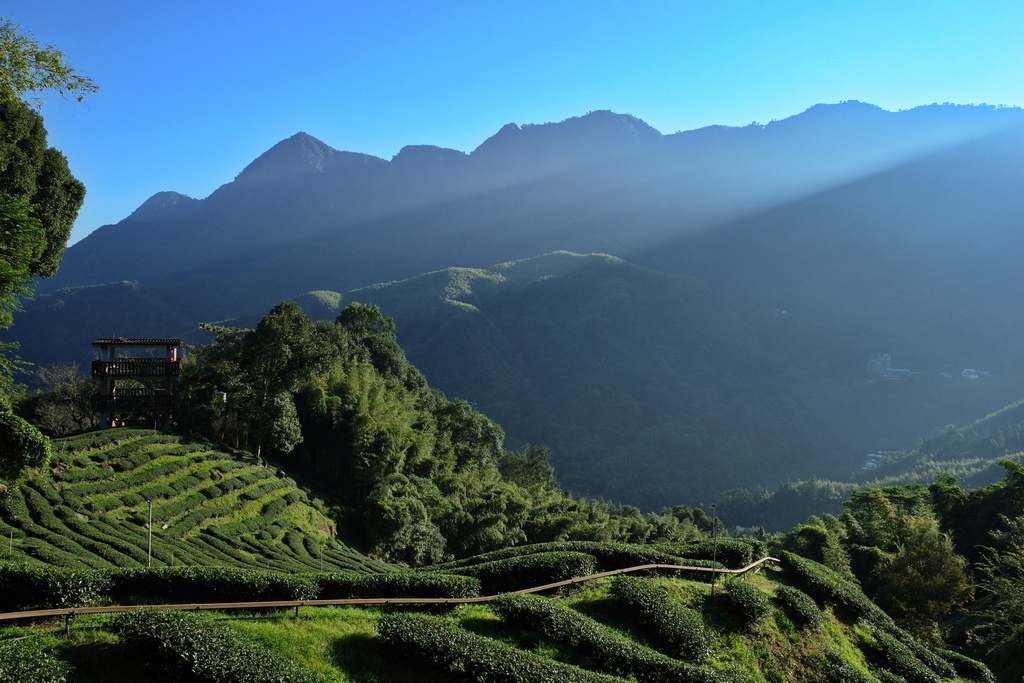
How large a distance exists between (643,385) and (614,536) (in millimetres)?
112887

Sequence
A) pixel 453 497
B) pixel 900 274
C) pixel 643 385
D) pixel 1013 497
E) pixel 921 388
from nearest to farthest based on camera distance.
Answer: pixel 1013 497 < pixel 453 497 < pixel 921 388 < pixel 643 385 < pixel 900 274

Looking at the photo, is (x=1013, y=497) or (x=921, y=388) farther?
(x=921, y=388)

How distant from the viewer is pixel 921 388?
138 metres

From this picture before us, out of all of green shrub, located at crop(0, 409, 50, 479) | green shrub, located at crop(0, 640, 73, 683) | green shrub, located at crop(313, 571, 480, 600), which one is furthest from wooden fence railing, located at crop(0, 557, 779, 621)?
green shrub, located at crop(0, 409, 50, 479)

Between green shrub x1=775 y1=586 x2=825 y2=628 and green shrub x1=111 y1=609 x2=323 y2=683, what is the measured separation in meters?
11.7

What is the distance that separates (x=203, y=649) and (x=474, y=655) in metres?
3.63

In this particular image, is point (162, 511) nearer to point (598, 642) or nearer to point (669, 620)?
point (598, 642)

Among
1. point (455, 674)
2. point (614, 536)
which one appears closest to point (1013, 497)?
point (614, 536)

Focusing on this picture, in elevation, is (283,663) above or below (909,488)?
above

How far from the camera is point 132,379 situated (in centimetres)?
2941

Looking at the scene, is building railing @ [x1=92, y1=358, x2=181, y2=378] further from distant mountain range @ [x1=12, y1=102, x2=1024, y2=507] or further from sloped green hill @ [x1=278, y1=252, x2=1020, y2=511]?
distant mountain range @ [x1=12, y1=102, x2=1024, y2=507]

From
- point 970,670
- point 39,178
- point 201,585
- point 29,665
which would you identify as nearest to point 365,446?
point 39,178

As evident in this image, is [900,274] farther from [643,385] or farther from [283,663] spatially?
[283,663]

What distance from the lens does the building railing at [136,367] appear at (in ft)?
94.4
